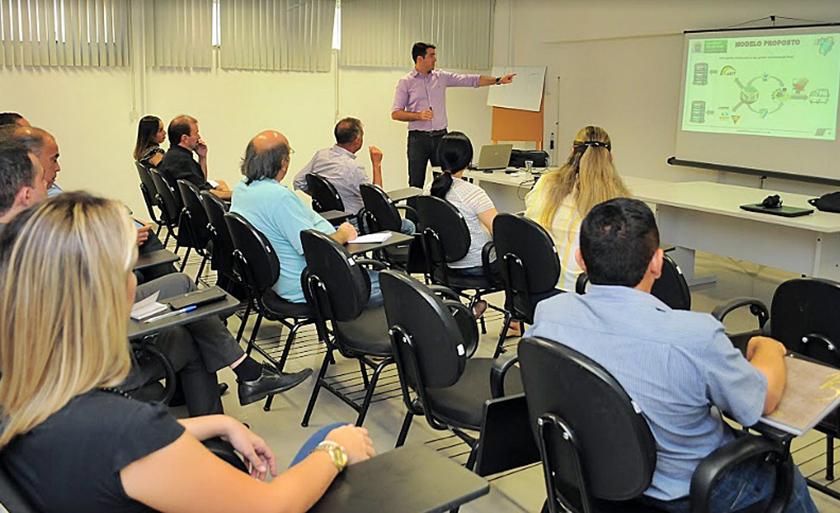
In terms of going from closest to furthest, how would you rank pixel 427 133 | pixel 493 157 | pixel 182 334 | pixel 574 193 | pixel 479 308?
pixel 182 334
pixel 574 193
pixel 479 308
pixel 493 157
pixel 427 133

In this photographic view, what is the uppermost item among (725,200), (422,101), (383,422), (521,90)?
(521,90)

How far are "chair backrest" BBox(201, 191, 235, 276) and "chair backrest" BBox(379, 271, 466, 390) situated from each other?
165cm

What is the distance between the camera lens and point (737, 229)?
205 inches

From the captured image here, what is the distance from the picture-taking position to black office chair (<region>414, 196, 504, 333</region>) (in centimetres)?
395

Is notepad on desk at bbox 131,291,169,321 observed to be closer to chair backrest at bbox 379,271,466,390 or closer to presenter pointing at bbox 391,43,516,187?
chair backrest at bbox 379,271,466,390

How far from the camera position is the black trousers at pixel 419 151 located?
740 centimetres

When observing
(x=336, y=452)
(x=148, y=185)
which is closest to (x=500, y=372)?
(x=336, y=452)

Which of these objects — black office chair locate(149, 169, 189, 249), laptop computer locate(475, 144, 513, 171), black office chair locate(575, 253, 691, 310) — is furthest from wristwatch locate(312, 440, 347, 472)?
laptop computer locate(475, 144, 513, 171)

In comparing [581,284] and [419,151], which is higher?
[419,151]

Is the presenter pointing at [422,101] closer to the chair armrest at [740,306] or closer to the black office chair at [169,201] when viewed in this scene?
the black office chair at [169,201]

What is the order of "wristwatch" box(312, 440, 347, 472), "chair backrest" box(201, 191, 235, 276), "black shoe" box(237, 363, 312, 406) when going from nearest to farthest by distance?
"wristwatch" box(312, 440, 347, 472), "black shoe" box(237, 363, 312, 406), "chair backrest" box(201, 191, 235, 276)

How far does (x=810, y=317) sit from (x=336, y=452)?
65.2 inches

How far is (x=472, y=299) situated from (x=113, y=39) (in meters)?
5.07

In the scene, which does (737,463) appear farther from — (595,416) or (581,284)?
(581,284)
